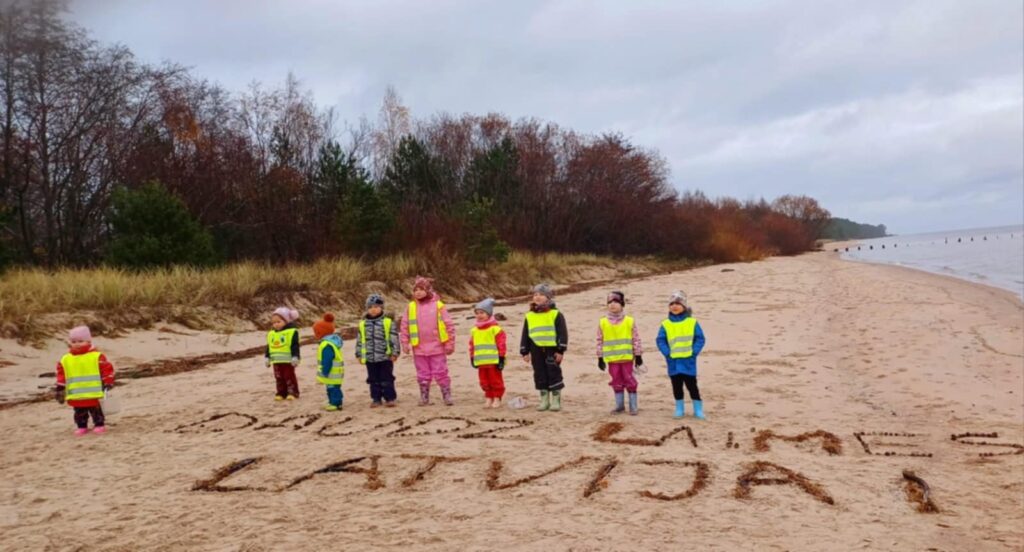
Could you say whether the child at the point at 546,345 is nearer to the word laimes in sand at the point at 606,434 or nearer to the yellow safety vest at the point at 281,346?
the word laimes in sand at the point at 606,434

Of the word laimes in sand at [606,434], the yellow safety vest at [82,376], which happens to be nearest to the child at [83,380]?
the yellow safety vest at [82,376]

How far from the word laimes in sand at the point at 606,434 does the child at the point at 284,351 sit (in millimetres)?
1084

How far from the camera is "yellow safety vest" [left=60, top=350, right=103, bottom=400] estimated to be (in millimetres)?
7789

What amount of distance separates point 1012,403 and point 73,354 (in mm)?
11150

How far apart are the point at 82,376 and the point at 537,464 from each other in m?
5.16

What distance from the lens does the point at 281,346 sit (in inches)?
361

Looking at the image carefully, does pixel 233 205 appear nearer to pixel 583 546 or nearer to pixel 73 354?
pixel 73 354

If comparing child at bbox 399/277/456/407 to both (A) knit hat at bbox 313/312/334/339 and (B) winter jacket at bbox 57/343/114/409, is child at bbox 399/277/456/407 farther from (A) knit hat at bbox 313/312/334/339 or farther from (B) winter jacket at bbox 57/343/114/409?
(B) winter jacket at bbox 57/343/114/409

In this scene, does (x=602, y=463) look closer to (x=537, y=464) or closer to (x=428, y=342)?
(x=537, y=464)

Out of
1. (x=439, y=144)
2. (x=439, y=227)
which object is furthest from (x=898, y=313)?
(x=439, y=144)

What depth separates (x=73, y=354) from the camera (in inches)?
314

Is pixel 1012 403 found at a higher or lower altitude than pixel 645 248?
lower

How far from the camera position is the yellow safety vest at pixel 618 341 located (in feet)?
26.8

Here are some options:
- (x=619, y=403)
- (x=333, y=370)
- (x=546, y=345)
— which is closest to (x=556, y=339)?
(x=546, y=345)
